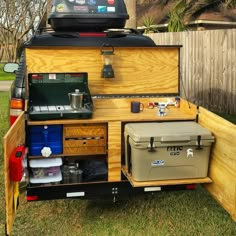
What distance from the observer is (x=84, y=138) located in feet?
13.4

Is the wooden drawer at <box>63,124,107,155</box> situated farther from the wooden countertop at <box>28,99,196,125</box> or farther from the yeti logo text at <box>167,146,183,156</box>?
the yeti logo text at <box>167,146,183,156</box>

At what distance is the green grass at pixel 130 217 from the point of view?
4141 millimetres

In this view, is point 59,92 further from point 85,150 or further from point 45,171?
point 45,171

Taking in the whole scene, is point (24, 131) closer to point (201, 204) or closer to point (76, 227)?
point (76, 227)

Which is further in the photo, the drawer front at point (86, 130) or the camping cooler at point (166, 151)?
the drawer front at point (86, 130)

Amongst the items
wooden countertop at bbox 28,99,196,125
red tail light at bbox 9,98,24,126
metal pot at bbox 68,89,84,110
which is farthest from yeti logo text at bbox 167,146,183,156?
red tail light at bbox 9,98,24,126

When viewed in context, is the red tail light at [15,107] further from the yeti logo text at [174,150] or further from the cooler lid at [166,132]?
the yeti logo text at [174,150]

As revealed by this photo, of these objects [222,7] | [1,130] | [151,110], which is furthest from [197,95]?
[222,7]

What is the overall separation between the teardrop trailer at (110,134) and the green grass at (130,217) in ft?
1.38

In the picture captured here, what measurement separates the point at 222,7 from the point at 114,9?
666 inches

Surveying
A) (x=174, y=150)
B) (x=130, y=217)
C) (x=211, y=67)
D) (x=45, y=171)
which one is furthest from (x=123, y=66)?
(x=211, y=67)

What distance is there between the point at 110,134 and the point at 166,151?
596 millimetres

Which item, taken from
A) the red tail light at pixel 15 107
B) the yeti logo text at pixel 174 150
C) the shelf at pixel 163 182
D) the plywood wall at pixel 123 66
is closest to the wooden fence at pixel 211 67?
the plywood wall at pixel 123 66

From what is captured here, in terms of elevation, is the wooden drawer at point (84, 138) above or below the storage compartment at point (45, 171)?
above
